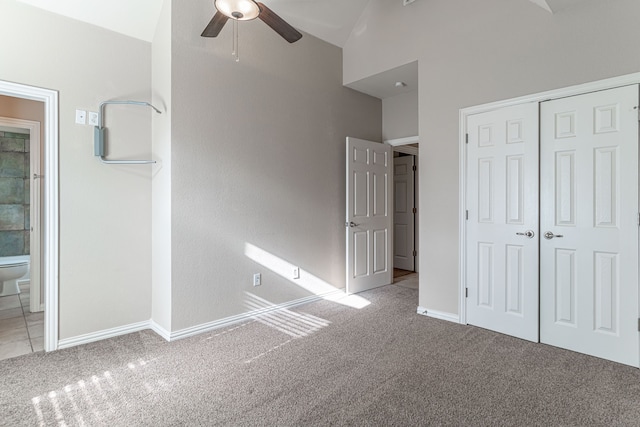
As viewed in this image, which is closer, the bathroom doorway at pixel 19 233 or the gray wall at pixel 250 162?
the gray wall at pixel 250 162

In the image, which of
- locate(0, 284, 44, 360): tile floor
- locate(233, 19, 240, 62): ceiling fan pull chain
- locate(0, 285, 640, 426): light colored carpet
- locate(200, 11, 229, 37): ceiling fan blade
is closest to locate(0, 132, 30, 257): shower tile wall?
locate(0, 284, 44, 360): tile floor

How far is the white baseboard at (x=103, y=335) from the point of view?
2.85m

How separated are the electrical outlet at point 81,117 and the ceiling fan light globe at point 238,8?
5.15ft

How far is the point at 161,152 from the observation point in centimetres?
312

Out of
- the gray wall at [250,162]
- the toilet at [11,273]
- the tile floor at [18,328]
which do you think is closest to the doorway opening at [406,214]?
the gray wall at [250,162]

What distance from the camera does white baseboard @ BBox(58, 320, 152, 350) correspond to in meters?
2.85

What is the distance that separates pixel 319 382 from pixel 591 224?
2.43m

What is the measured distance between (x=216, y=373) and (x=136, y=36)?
3.04 meters

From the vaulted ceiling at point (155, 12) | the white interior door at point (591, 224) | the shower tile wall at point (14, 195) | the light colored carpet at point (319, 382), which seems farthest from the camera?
the shower tile wall at point (14, 195)

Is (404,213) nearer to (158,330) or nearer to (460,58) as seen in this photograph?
(460,58)

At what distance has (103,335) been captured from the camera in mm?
3021

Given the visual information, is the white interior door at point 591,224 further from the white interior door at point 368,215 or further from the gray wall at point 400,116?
the white interior door at point 368,215

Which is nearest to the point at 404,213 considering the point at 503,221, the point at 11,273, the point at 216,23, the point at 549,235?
the point at 503,221

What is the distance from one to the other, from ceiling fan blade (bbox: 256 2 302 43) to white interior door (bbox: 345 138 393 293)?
203cm
